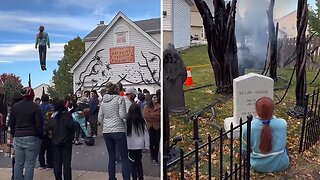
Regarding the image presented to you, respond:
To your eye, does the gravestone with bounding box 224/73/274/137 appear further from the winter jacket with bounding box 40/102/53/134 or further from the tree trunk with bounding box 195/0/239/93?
the winter jacket with bounding box 40/102/53/134

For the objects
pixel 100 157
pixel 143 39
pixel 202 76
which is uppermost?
pixel 143 39

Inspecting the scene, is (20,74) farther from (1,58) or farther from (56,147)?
(56,147)

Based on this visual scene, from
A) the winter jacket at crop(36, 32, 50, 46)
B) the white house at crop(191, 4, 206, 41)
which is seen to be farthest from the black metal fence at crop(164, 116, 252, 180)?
the winter jacket at crop(36, 32, 50, 46)

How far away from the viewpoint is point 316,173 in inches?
77.3

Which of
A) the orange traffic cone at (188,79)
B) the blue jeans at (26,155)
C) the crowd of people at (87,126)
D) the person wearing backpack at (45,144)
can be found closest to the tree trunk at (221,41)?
the orange traffic cone at (188,79)

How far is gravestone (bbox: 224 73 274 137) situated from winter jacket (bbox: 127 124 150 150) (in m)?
0.39

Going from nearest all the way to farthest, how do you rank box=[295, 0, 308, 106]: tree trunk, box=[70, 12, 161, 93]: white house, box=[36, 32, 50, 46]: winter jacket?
box=[70, 12, 161, 93]: white house < box=[36, 32, 50, 46]: winter jacket < box=[295, 0, 308, 106]: tree trunk

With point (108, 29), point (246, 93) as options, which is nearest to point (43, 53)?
point (108, 29)

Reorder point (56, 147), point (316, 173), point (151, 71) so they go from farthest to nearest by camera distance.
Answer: point (316, 173) < point (56, 147) < point (151, 71)

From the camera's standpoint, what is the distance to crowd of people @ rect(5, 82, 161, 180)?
1.71 metres

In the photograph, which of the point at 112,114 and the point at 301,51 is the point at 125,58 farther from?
the point at 301,51

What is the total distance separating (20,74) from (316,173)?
62.9 inches

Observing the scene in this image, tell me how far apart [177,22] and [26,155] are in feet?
3.28

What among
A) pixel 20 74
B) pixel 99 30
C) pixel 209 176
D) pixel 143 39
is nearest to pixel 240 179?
pixel 209 176
